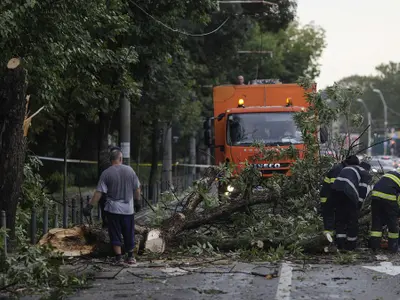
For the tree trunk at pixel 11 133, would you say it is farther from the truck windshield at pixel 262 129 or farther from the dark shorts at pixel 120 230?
the truck windshield at pixel 262 129

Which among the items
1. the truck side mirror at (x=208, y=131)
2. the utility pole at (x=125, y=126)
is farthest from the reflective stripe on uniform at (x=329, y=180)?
the utility pole at (x=125, y=126)

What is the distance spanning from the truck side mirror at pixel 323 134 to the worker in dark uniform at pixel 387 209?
8.18 ft

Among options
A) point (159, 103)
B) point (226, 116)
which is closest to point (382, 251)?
point (226, 116)

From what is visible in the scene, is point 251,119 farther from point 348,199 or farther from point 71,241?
point 71,241

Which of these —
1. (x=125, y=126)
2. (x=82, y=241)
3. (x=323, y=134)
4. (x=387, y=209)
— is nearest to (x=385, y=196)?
(x=387, y=209)

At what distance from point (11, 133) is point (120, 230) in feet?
6.15

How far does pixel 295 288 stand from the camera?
28.9 feet

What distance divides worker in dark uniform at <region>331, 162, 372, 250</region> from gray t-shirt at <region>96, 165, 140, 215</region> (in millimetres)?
3090

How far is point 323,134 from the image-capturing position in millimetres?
14492

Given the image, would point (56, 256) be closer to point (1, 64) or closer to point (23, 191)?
point (1, 64)

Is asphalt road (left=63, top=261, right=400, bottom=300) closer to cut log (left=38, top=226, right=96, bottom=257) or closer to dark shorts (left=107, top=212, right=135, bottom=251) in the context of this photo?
dark shorts (left=107, top=212, right=135, bottom=251)

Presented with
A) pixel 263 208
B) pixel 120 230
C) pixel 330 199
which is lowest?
pixel 120 230

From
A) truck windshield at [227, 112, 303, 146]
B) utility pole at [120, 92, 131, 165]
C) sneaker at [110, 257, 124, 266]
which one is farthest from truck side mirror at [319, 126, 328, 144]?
utility pole at [120, 92, 131, 165]

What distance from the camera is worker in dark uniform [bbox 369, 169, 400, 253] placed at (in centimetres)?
1180
